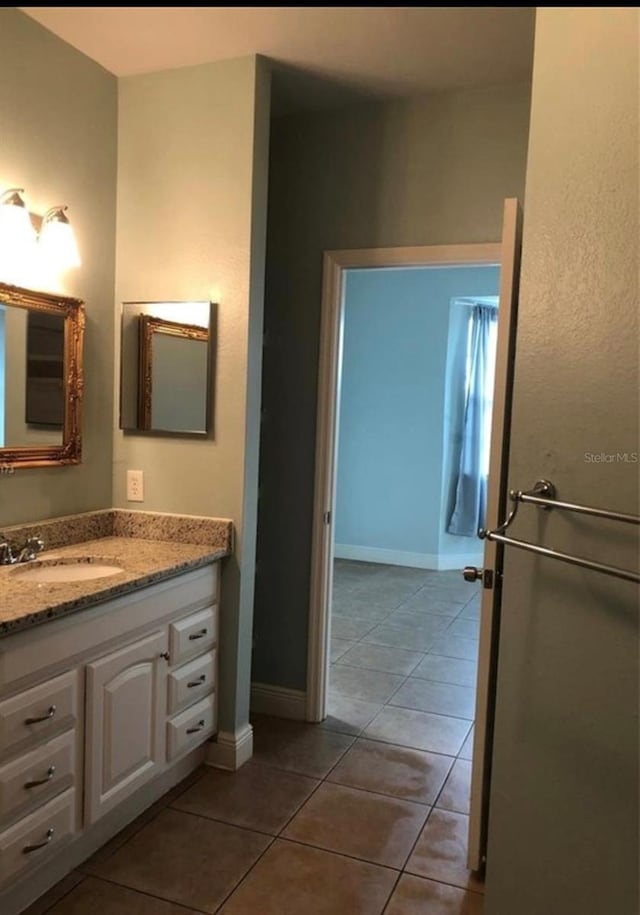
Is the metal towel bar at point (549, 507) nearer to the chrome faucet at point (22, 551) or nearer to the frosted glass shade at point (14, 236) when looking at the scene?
the chrome faucet at point (22, 551)

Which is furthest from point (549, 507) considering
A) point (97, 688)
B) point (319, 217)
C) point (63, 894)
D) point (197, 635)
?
point (319, 217)

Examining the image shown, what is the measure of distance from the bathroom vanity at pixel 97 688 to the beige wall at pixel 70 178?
18cm

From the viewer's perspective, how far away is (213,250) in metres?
2.57

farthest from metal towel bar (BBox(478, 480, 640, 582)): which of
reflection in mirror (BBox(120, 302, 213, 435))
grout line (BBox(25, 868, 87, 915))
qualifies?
grout line (BBox(25, 868, 87, 915))

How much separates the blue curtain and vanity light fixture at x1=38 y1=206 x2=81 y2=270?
4.26 metres

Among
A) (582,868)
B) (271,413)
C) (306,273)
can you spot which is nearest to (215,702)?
(271,413)

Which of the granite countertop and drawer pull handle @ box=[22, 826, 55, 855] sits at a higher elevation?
the granite countertop

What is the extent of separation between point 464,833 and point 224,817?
796 mm

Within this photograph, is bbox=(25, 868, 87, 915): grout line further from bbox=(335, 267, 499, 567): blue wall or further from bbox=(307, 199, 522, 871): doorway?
bbox=(335, 267, 499, 567): blue wall

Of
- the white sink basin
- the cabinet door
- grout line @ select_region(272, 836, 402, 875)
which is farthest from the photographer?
the white sink basin

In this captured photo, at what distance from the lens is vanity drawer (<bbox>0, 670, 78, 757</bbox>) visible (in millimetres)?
→ 1697

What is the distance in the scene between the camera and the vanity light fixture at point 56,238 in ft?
7.59

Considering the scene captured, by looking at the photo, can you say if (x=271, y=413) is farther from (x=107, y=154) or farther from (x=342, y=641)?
(x=342, y=641)

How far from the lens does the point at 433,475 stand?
6051 millimetres
